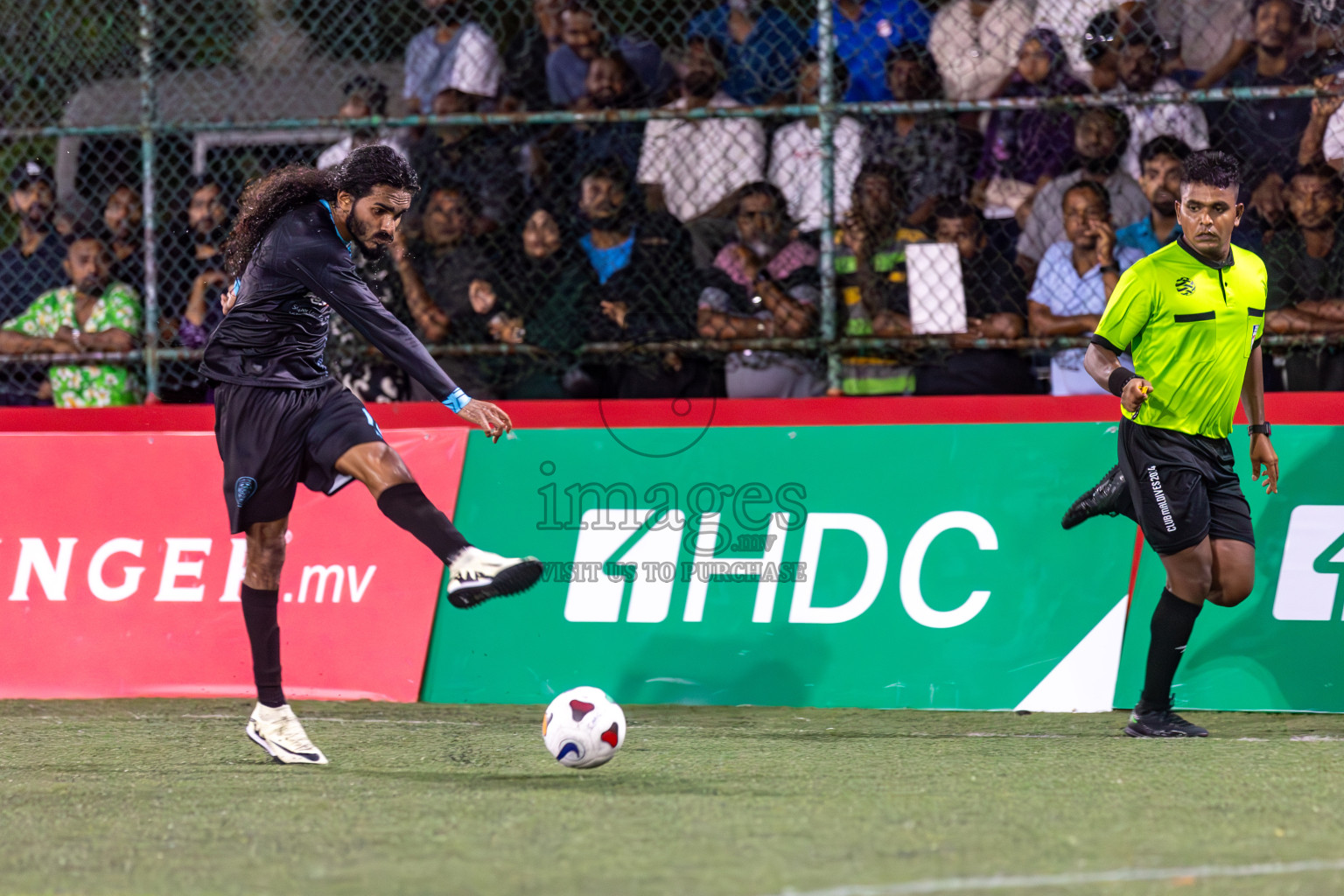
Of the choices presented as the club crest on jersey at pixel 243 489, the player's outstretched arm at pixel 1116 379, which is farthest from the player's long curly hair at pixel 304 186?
the player's outstretched arm at pixel 1116 379

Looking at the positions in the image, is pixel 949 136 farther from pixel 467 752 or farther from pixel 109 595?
pixel 109 595

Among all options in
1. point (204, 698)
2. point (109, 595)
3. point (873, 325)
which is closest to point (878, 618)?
point (873, 325)

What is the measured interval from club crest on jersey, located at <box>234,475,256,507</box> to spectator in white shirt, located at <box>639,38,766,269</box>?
3426 mm

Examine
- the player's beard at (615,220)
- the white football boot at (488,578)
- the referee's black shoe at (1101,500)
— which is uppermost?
the player's beard at (615,220)

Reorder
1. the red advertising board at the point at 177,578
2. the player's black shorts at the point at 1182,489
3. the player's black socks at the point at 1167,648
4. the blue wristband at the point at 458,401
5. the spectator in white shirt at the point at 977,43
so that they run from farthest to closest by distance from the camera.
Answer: the spectator in white shirt at the point at 977,43, the red advertising board at the point at 177,578, the player's black socks at the point at 1167,648, the player's black shorts at the point at 1182,489, the blue wristband at the point at 458,401

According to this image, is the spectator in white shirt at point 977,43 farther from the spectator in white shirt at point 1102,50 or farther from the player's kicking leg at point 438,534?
the player's kicking leg at point 438,534

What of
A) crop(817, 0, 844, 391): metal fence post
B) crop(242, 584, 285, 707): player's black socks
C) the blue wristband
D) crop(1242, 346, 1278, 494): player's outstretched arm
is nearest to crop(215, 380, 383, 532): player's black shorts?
crop(242, 584, 285, 707): player's black socks

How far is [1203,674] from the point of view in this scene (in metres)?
6.70

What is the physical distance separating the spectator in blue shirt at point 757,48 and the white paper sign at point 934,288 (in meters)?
1.26

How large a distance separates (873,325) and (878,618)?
1668 mm

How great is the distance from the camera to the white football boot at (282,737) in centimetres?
546

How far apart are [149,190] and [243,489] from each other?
3538mm

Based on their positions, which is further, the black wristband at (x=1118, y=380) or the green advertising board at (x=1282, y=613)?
the green advertising board at (x=1282, y=613)

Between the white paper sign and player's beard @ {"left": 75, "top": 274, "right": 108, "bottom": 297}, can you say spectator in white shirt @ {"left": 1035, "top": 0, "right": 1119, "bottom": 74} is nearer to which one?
the white paper sign
